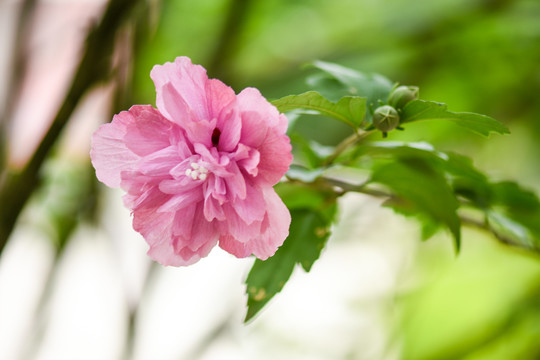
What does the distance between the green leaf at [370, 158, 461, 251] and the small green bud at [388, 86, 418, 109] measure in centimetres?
6

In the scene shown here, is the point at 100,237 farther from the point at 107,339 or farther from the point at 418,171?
the point at 418,171

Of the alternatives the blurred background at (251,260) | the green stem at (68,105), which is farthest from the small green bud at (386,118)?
the blurred background at (251,260)

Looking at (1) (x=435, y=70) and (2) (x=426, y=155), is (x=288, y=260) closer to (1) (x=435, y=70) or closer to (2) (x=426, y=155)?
(2) (x=426, y=155)

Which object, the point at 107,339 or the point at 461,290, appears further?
the point at 461,290

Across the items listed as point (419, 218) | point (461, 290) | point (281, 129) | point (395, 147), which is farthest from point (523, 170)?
point (281, 129)

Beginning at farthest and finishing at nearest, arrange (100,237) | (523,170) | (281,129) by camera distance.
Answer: (523,170), (100,237), (281,129)

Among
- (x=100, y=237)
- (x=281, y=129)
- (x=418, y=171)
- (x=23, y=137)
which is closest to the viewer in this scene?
(x=281, y=129)

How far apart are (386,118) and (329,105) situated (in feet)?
0.11

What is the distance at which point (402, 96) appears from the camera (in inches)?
13.2

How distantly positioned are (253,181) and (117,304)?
70cm

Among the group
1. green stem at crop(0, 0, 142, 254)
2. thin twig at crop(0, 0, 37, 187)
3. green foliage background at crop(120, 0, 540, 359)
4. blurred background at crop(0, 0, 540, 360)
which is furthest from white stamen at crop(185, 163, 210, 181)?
green foliage background at crop(120, 0, 540, 359)

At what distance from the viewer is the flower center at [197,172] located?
29 centimetres

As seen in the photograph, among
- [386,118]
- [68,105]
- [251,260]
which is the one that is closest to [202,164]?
[386,118]

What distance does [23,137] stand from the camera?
948 mm
